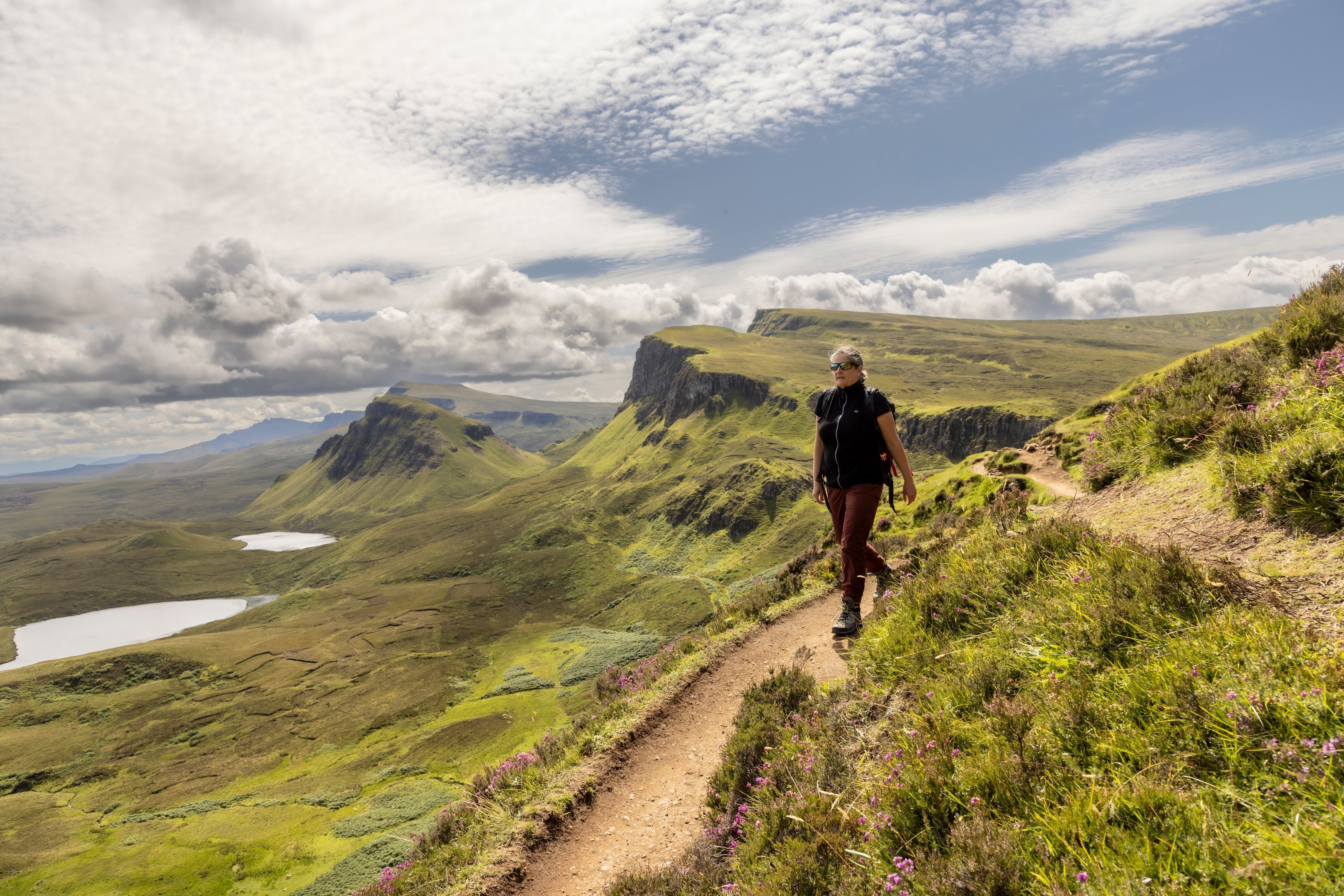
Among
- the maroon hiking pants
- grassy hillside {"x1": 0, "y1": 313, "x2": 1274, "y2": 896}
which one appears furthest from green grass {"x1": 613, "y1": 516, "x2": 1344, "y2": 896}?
grassy hillside {"x1": 0, "y1": 313, "x2": 1274, "y2": 896}

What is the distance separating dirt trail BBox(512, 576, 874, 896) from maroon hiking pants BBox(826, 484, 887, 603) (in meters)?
1.11

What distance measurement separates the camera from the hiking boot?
8.87 meters

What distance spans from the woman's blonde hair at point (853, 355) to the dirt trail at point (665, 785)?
436 cm

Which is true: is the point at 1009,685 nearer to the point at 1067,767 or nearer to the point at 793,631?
the point at 1067,767

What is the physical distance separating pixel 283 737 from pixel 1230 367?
14647cm

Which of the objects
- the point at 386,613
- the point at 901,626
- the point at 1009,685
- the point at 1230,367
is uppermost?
the point at 1230,367

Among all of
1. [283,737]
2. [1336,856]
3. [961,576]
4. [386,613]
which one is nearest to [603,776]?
[961,576]

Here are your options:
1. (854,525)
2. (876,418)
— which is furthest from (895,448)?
(854,525)

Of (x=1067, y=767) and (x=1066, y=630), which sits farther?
(x=1066, y=630)

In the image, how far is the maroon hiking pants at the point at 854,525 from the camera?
7895 mm

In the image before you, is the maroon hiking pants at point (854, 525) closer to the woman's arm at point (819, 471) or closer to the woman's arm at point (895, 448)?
the woman's arm at point (819, 471)

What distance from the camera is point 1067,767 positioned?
11.3 feet

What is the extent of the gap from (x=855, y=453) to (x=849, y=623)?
3030 millimetres

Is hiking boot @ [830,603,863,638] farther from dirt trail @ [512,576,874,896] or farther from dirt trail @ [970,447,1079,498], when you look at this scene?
dirt trail @ [970,447,1079,498]
